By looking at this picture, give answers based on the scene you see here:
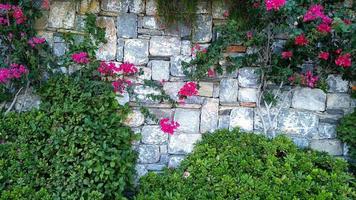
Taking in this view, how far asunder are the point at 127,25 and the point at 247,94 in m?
1.10

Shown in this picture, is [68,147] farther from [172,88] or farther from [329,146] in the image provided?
[329,146]

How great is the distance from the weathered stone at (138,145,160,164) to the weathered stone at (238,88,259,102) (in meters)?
0.79

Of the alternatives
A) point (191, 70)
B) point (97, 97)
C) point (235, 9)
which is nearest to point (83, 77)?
point (97, 97)

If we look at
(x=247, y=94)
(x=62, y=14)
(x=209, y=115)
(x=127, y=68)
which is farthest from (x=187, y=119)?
(x=62, y=14)

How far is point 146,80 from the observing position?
311cm

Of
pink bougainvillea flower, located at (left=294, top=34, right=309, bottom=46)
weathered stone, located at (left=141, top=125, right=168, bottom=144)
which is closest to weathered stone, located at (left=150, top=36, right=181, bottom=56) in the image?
weathered stone, located at (left=141, top=125, right=168, bottom=144)

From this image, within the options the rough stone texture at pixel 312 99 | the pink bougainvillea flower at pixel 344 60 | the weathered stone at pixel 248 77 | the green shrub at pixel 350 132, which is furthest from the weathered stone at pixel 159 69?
the green shrub at pixel 350 132

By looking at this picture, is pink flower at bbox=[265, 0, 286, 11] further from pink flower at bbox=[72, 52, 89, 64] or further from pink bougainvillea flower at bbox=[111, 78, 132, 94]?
pink flower at bbox=[72, 52, 89, 64]

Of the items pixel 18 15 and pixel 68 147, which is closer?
pixel 68 147

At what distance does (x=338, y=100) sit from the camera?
10.7 ft

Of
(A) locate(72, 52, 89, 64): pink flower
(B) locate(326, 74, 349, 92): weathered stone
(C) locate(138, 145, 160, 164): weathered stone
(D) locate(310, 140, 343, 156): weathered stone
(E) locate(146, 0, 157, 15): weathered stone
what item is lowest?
(C) locate(138, 145, 160, 164): weathered stone

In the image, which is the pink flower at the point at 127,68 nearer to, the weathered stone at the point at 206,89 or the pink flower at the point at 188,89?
the pink flower at the point at 188,89

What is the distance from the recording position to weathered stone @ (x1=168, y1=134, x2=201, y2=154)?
3.21 m

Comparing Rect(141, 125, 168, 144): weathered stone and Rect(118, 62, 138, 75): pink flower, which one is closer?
Rect(118, 62, 138, 75): pink flower
